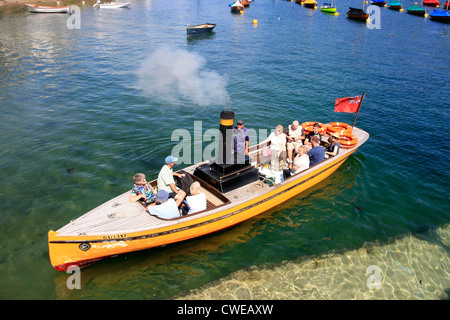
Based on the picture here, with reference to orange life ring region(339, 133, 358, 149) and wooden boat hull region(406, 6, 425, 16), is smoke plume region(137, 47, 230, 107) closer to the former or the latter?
orange life ring region(339, 133, 358, 149)

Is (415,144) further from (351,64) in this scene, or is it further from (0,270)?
(0,270)

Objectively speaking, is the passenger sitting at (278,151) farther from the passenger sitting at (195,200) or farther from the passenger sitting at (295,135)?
the passenger sitting at (195,200)

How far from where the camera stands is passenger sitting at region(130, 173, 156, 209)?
28.6 ft

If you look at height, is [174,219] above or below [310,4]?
below

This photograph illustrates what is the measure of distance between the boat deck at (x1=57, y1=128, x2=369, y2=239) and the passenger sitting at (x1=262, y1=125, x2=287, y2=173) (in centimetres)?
153

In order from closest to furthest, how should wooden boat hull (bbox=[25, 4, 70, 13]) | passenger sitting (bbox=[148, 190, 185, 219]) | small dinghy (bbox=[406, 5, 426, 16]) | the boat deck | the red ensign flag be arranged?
1. the boat deck
2. passenger sitting (bbox=[148, 190, 185, 219])
3. the red ensign flag
4. wooden boat hull (bbox=[25, 4, 70, 13])
5. small dinghy (bbox=[406, 5, 426, 16])

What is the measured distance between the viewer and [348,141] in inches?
507

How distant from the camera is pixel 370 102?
21.0 meters

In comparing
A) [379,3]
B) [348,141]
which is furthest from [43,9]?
[379,3]

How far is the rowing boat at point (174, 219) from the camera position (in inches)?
309

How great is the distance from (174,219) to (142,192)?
1.37m

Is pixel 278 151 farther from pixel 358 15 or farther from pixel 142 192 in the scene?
pixel 358 15

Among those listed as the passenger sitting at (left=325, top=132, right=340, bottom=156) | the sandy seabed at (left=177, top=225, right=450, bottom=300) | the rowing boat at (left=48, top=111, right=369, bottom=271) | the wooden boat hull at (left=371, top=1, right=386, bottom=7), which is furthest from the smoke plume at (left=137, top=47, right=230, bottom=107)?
the wooden boat hull at (left=371, top=1, right=386, bottom=7)
